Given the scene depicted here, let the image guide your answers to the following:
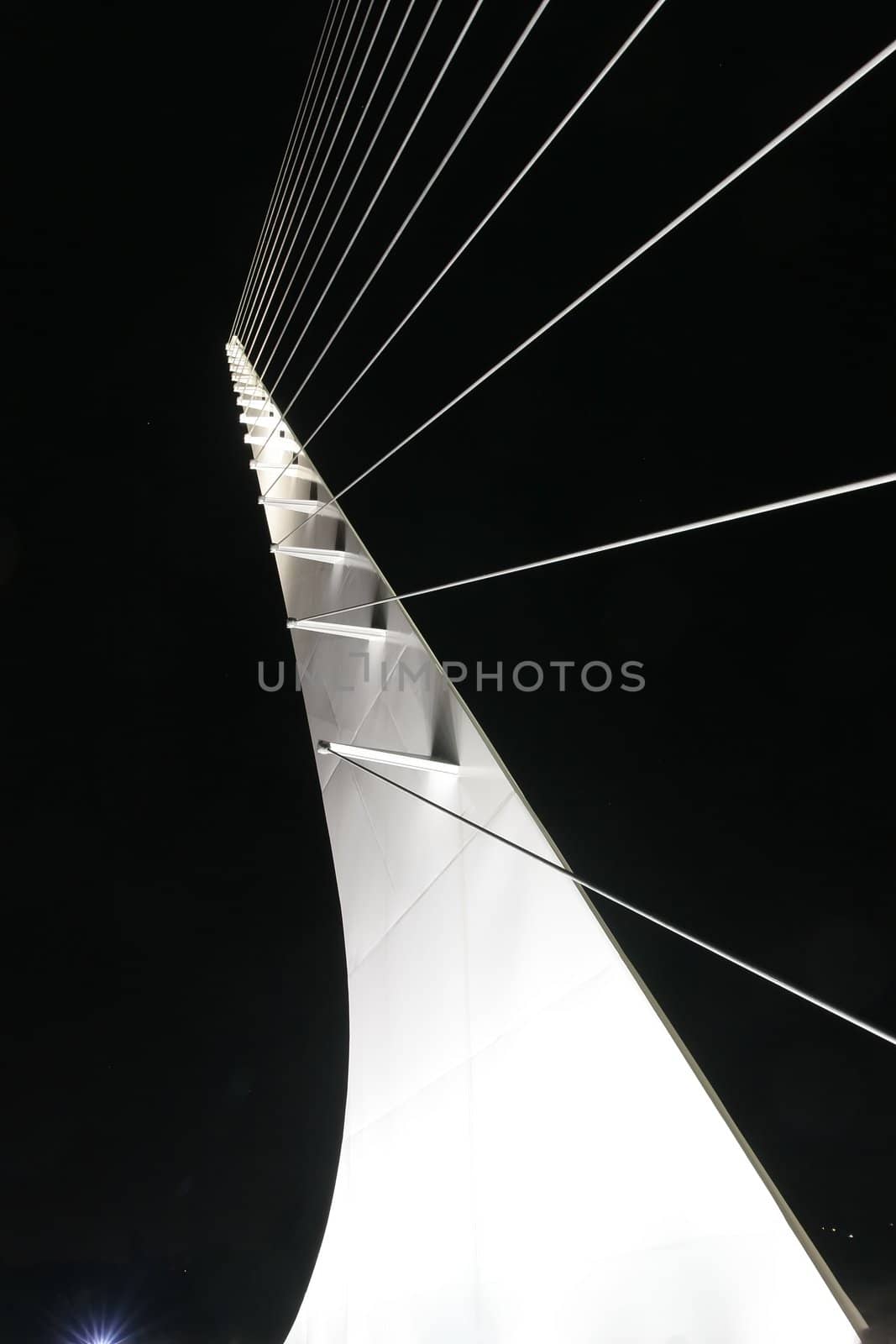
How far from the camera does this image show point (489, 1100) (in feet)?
5.07

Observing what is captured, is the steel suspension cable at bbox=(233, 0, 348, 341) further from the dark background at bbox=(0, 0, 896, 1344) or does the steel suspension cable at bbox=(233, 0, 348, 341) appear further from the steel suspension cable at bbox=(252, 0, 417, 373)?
the dark background at bbox=(0, 0, 896, 1344)

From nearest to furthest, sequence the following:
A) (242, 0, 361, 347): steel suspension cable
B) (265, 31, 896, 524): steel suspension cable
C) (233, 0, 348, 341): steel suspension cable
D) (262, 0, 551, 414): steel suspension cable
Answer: (265, 31, 896, 524): steel suspension cable → (262, 0, 551, 414): steel suspension cable → (242, 0, 361, 347): steel suspension cable → (233, 0, 348, 341): steel suspension cable

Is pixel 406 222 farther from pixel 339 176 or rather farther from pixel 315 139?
pixel 315 139

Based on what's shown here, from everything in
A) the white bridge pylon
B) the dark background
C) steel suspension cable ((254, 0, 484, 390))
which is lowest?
the white bridge pylon

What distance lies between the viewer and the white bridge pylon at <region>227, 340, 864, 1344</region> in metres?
0.98

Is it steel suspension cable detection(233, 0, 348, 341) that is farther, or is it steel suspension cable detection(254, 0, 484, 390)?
steel suspension cable detection(233, 0, 348, 341)

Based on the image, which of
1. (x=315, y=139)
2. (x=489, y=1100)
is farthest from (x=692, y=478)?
(x=315, y=139)

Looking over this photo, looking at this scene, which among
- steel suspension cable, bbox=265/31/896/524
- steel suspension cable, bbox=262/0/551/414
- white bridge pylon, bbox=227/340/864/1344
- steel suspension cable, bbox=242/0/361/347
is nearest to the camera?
steel suspension cable, bbox=265/31/896/524

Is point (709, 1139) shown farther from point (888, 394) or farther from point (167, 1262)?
point (167, 1262)

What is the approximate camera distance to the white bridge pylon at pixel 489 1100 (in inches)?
38.5

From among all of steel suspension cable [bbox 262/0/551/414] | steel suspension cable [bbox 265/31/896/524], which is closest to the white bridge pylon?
steel suspension cable [bbox 262/0/551/414]

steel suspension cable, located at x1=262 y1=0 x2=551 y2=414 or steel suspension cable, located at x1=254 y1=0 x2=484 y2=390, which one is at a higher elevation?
steel suspension cable, located at x1=254 y1=0 x2=484 y2=390

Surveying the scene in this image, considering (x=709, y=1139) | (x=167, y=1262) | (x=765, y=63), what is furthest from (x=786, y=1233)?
(x=167, y=1262)

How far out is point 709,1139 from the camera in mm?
987
